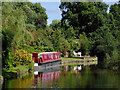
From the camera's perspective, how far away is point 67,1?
218 ft

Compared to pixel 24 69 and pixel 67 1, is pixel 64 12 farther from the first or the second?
pixel 24 69

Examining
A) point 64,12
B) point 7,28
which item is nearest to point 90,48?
point 64,12

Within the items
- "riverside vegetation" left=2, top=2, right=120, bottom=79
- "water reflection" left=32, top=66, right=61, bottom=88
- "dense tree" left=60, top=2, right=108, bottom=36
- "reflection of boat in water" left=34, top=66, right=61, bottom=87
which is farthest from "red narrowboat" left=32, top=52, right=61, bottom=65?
"dense tree" left=60, top=2, right=108, bottom=36

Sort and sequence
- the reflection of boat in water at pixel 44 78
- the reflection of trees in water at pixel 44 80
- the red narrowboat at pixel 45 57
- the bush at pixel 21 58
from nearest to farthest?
1. the reflection of trees in water at pixel 44 80
2. the reflection of boat in water at pixel 44 78
3. the bush at pixel 21 58
4. the red narrowboat at pixel 45 57

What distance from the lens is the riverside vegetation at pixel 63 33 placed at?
83.2 feet

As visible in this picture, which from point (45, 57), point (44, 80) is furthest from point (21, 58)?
Result: point (44, 80)

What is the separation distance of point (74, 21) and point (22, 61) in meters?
35.7

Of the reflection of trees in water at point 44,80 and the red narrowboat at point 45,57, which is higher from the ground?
the red narrowboat at point 45,57

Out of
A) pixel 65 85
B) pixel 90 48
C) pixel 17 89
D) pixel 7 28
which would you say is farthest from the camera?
pixel 90 48

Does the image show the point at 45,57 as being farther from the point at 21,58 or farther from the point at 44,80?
the point at 44,80

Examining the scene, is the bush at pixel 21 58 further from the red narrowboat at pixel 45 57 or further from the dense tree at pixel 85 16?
the dense tree at pixel 85 16

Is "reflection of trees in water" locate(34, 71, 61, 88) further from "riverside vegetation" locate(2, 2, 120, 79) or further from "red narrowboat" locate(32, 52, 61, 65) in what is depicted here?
"red narrowboat" locate(32, 52, 61, 65)

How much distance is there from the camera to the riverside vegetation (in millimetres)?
25359

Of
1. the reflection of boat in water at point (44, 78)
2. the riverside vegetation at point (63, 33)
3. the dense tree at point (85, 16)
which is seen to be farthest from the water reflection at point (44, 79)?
the dense tree at point (85, 16)
